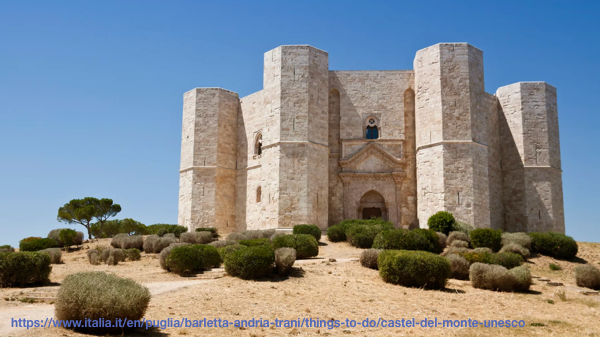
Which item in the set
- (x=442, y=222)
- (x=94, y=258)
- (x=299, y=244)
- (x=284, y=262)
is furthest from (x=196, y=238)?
(x=442, y=222)

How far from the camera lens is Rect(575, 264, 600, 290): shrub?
1501 centimetres

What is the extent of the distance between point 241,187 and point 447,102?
13609 millimetres

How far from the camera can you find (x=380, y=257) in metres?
13.6

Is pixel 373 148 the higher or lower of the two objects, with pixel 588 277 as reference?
higher

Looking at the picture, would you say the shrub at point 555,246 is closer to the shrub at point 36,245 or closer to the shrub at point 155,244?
the shrub at point 155,244

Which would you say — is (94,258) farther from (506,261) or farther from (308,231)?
(506,261)

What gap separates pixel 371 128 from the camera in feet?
93.6

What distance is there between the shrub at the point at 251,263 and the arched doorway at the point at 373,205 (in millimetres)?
15883

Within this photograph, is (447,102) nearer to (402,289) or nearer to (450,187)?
(450,187)

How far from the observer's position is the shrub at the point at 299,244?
642 inches

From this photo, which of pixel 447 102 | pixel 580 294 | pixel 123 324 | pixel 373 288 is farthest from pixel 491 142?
pixel 123 324

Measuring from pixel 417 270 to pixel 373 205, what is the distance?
15787 mm

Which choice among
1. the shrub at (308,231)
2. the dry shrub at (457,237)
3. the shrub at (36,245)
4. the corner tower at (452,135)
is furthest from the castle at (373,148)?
the shrub at (36,245)

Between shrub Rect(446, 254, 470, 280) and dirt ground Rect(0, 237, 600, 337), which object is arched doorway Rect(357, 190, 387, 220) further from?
dirt ground Rect(0, 237, 600, 337)
